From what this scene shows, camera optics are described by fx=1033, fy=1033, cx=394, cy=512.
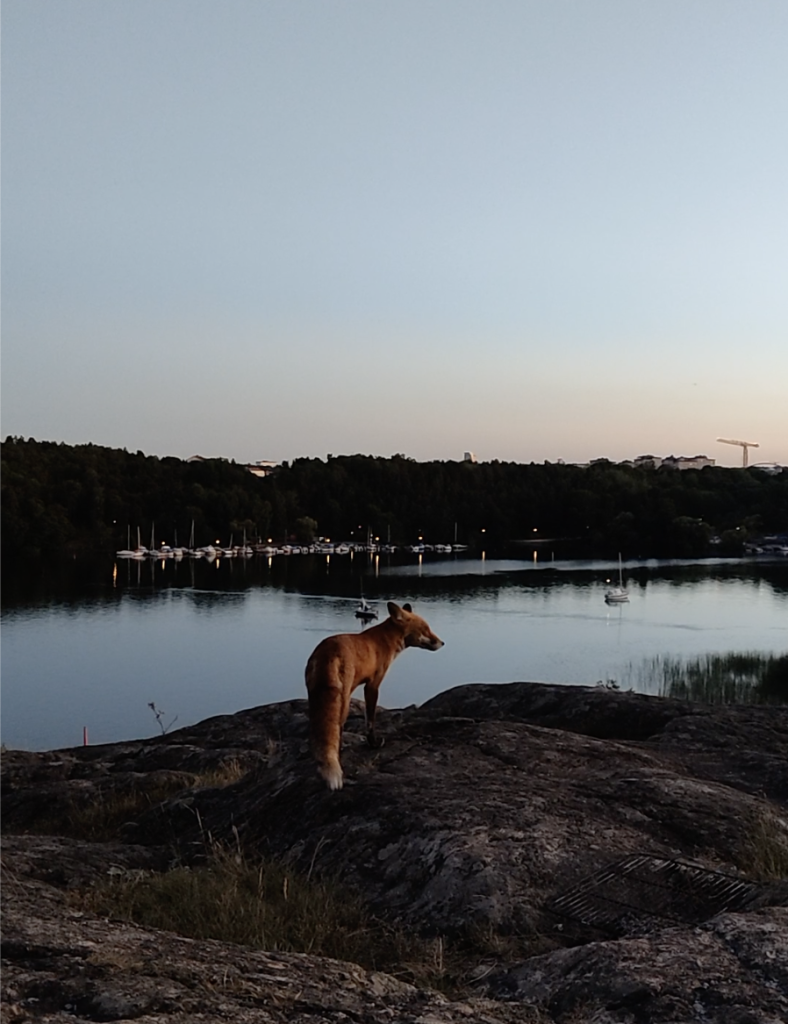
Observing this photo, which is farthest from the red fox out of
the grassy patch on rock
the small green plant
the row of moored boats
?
the row of moored boats

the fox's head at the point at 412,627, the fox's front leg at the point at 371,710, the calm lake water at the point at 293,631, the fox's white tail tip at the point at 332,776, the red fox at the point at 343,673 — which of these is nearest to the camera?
the fox's white tail tip at the point at 332,776

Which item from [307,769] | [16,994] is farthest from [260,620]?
[16,994]

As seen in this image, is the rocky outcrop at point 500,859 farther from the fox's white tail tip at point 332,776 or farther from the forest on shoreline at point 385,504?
the forest on shoreline at point 385,504

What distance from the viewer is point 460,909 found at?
16.2 ft

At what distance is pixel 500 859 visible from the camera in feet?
17.2

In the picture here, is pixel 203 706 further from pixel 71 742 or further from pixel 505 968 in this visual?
pixel 505 968

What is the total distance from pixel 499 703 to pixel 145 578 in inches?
3387

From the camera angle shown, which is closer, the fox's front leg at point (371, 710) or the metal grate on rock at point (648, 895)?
the metal grate on rock at point (648, 895)

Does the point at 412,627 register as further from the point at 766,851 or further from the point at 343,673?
the point at 766,851

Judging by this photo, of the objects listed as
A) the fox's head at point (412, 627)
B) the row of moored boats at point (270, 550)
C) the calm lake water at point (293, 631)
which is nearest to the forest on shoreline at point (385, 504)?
→ the row of moored boats at point (270, 550)

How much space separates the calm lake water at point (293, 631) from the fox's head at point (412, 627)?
75.4 feet

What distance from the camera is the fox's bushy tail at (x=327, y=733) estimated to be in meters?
6.24

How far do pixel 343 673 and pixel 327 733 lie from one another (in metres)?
0.56

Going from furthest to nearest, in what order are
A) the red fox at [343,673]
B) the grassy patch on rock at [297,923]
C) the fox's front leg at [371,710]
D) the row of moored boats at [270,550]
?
1. the row of moored boats at [270,550]
2. the fox's front leg at [371,710]
3. the red fox at [343,673]
4. the grassy patch on rock at [297,923]
